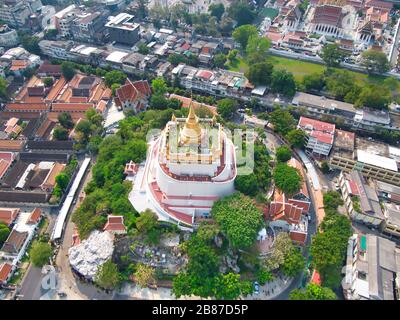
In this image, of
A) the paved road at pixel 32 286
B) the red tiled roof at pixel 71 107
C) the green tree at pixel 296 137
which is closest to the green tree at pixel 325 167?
the green tree at pixel 296 137

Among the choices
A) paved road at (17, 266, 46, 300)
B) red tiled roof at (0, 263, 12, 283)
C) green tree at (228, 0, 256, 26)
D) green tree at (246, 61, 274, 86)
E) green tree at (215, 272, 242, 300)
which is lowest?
paved road at (17, 266, 46, 300)

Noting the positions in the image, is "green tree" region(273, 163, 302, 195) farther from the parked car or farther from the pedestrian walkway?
the parked car

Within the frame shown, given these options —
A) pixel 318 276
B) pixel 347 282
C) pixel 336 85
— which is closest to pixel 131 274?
pixel 318 276

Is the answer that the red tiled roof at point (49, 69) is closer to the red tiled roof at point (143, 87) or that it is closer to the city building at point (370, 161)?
the red tiled roof at point (143, 87)

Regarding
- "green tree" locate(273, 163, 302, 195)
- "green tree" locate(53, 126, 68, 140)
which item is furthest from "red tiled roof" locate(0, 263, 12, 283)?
"green tree" locate(273, 163, 302, 195)

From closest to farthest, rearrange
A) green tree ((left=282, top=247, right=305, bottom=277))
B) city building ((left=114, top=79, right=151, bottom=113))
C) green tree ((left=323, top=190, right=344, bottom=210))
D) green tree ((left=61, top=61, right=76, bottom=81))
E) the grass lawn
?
green tree ((left=282, top=247, right=305, bottom=277)), green tree ((left=323, top=190, right=344, bottom=210)), city building ((left=114, top=79, right=151, bottom=113)), green tree ((left=61, top=61, right=76, bottom=81)), the grass lawn

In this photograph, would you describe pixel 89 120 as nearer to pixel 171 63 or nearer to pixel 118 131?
pixel 118 131
